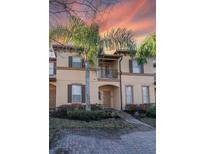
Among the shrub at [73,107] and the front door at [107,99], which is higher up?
the front door at [107,99]

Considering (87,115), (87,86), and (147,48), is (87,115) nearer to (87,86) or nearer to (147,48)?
(87,86)

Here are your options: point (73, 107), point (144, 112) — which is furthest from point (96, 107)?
point (144, 112)

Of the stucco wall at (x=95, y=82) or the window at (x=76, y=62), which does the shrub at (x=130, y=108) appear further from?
the window at (x=76, y=62)

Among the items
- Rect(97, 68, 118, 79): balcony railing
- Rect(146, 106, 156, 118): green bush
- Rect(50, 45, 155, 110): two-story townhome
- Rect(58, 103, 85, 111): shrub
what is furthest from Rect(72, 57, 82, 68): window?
Rect(146, 106, 156, 118): green bush

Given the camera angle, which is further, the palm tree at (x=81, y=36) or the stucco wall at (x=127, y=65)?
the stucco wall at (x=127, y=65)

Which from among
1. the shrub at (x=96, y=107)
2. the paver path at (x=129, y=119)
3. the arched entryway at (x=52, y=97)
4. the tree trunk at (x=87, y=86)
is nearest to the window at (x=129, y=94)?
the paver path at (x=129, y=119)

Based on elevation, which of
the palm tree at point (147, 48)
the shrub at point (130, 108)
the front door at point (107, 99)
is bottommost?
the shrub at point (130, 108)

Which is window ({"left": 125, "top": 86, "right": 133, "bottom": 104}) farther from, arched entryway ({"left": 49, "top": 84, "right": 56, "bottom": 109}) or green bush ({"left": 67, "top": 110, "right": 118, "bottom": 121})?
arched entryway ({"left": 49, "top": 84, "right": 56, "bottom": 109})
